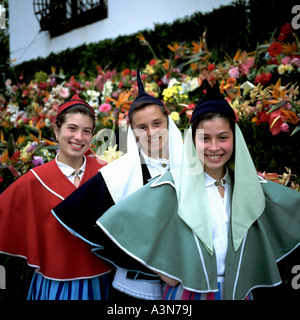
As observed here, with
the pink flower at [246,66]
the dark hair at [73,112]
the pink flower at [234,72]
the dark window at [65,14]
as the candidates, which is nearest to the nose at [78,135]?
the dark hair at [73,112]

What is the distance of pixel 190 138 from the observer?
5.88 ft

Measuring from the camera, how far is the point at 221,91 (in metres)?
3.41

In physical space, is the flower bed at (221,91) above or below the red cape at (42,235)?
above

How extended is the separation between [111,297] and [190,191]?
98cm

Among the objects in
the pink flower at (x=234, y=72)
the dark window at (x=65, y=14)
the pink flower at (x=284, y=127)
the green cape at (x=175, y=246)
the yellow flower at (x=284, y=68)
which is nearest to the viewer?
the green cape at (x=175, y=246)

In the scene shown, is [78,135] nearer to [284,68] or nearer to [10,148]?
[10,148]

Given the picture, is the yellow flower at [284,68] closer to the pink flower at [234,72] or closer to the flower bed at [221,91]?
the flower bed at [221,91]

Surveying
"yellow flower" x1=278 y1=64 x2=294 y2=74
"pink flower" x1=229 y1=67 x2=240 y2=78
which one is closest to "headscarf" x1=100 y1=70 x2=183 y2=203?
"yellow flower" x1=278 y1=64 x2=294 y2=74

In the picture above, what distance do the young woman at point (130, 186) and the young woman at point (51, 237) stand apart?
0.18m

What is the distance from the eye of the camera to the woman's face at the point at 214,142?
172 centimetres

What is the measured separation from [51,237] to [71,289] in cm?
35

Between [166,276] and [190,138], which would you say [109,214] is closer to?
[166,276]

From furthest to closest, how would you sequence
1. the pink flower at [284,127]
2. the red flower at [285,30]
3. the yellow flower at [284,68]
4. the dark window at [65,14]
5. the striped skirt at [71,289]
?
the dark window at [65,14] → the red flower at [285,30] → the yellow flower at [284,68] → the pink flower at [284,127] → the striped skirt at [71,289]
